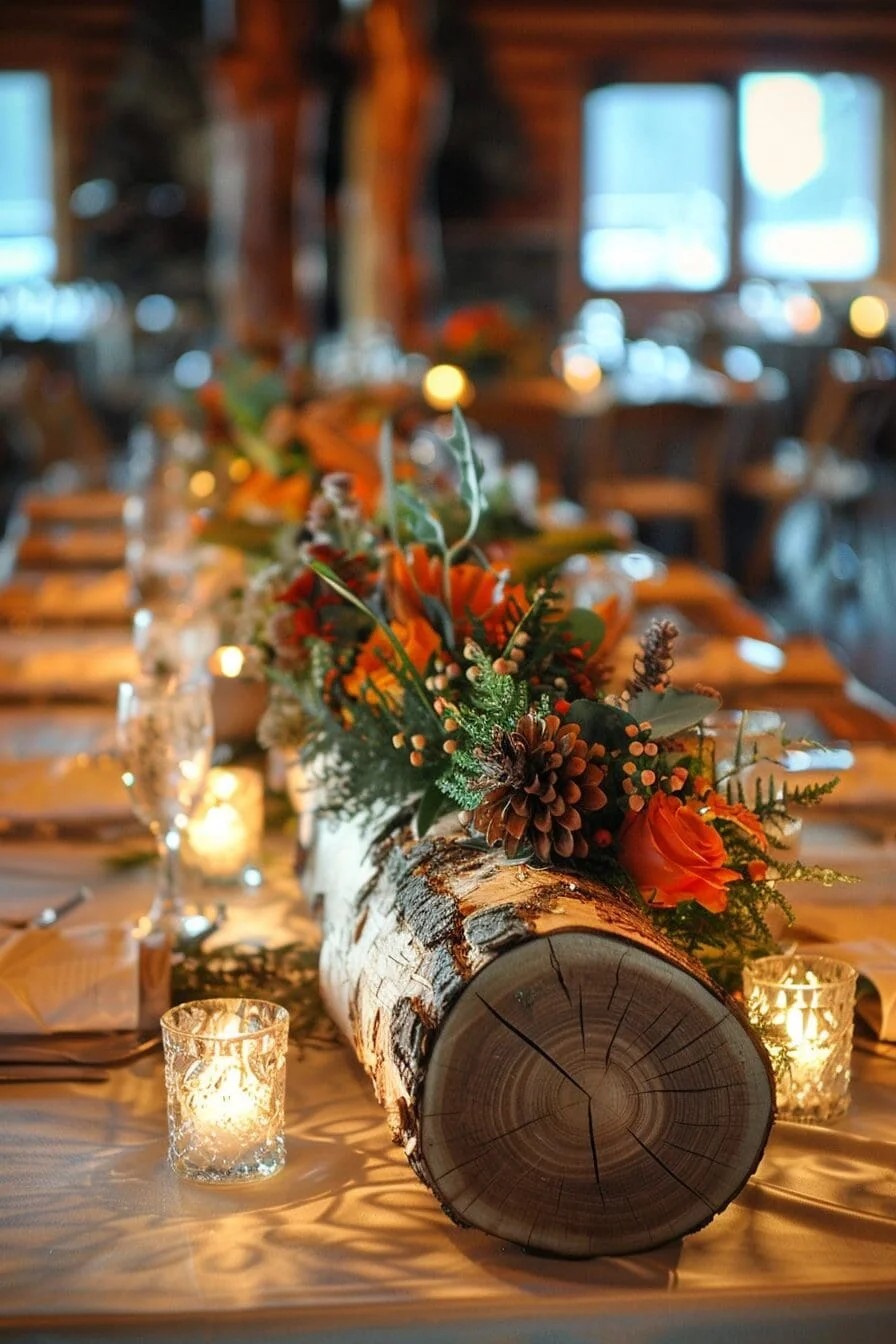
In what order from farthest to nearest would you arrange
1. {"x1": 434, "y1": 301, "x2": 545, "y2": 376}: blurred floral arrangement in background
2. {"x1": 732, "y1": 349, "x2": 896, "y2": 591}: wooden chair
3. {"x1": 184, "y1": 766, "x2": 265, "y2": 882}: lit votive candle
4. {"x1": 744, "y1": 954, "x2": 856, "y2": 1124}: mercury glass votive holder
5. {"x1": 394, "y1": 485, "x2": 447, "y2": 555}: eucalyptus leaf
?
{"x1": 732, "y1": 349, "x2": 896, "y2": 591}: wooden chair
{"x1": 434, "y1": 301, "x2": 545, "y2": 376}: blurred floral arrangement in background
{"x1": 184, "y1": 766, "x2": 265, "y2": 882}: lit votive candle
{"x1": 394, "y1": 485, "x2": 447, "y2": 555}: eucalyptus leaf
{"x1": 744, "y1": 954, "x2": 856, "y2": 1124}: mercury glass votive holder

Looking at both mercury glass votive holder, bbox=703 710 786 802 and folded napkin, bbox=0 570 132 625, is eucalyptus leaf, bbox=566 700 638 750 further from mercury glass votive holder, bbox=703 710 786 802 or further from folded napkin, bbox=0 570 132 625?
folded napkin, bbox=0 570 132 625

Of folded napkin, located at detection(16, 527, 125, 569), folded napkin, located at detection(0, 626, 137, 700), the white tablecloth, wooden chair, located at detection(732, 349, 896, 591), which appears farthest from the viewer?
wooden chair, located at detection(732, 349, 896, 591)

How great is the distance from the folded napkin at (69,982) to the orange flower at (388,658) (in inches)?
11.3

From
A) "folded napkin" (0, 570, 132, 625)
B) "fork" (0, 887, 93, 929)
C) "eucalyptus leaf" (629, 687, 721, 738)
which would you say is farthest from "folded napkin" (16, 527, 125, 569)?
"eucalyptus leaf" (629, 687, 721, 738)

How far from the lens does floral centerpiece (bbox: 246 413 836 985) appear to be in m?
1.09

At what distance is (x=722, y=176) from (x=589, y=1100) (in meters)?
12.3

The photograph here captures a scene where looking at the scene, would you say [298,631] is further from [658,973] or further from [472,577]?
[658,973]

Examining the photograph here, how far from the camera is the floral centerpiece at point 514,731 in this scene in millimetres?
1093

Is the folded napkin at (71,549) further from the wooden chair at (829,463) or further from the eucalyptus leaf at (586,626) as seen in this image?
the wooden chair at (829,463)

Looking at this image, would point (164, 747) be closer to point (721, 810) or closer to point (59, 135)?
point (721, 810)

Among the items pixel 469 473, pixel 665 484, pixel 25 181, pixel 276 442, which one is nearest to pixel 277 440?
pixel 276 442

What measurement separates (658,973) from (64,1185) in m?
0.41

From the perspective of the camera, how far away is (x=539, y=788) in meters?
1.08

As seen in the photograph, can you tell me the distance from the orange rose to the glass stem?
0.53 m
